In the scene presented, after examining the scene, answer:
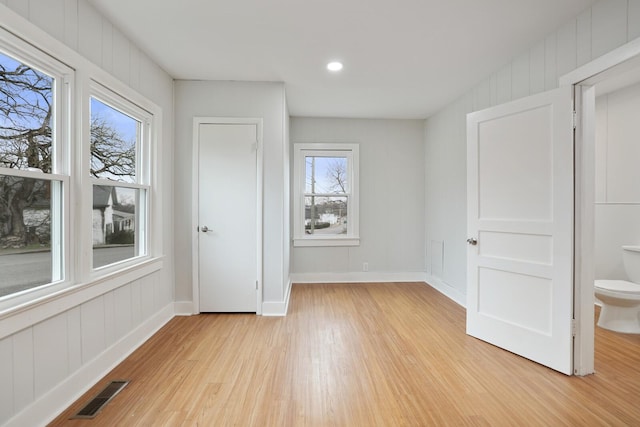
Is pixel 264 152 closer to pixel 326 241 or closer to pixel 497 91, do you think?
pixel 326 241

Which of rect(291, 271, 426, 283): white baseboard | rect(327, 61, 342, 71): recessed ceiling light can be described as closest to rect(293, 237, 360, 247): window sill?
rect(291, 271, 426, 283): white baseboard

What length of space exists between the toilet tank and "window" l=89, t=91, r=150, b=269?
208 inches

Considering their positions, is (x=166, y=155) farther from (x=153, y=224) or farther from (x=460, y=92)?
(x=460, y=92)

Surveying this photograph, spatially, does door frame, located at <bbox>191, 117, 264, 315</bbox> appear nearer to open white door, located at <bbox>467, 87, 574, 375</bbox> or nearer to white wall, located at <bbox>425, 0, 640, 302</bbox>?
open white door, located at <bbox>467, 87, 574, 375</bbox>

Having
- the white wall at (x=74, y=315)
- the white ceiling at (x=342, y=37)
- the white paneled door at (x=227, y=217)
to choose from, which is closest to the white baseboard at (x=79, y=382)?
the white wall at (x=74, y=315)

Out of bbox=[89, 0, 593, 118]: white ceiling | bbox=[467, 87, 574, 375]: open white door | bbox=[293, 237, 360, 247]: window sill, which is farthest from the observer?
bbox=[293, 237, 360, 247]: window sill

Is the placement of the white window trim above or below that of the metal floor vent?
above

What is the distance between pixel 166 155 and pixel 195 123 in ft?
1.59

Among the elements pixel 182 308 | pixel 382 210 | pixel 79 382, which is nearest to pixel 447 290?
pixel 382 210

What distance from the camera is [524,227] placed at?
250 cm

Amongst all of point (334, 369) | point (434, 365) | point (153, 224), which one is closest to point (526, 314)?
point (434, 365)

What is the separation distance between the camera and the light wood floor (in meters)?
1.79

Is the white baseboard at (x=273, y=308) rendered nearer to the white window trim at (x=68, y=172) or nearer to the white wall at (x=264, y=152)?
the white wall at (x=264, y=152)

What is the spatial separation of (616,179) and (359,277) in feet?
11.7
